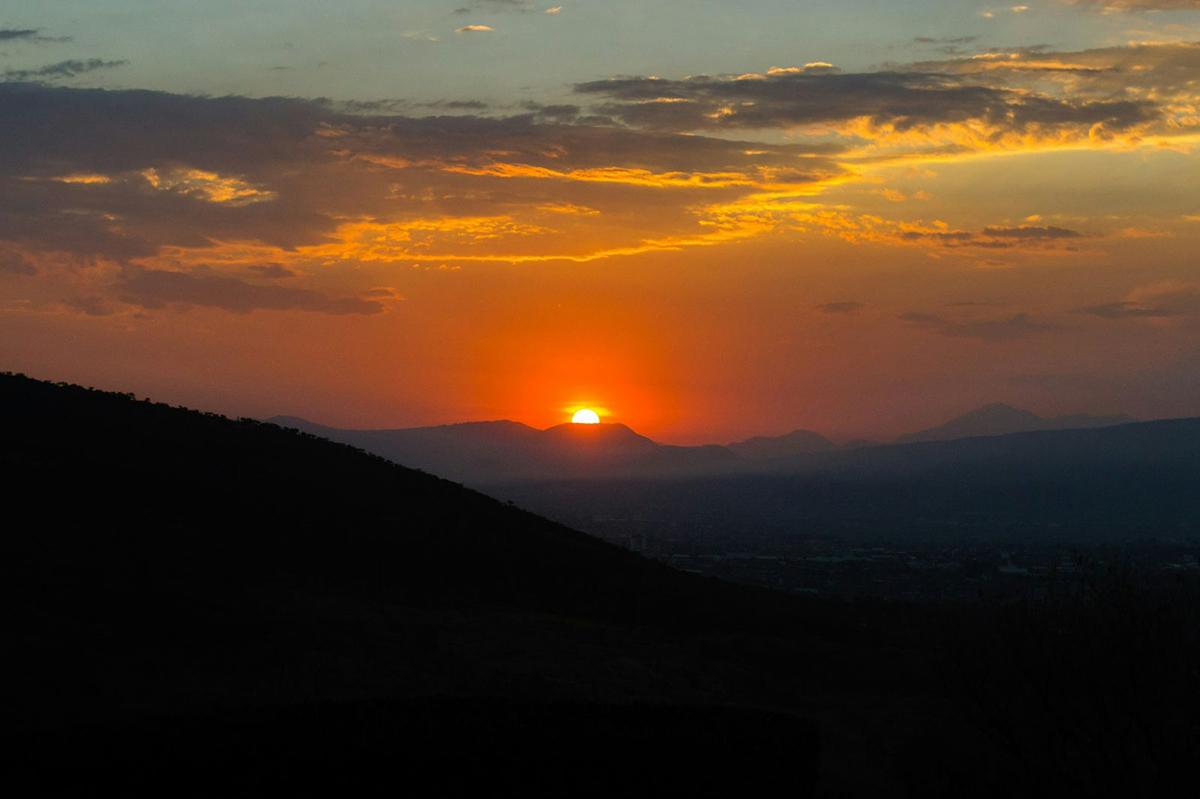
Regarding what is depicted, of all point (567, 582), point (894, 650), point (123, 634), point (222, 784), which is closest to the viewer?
point (222, 784)

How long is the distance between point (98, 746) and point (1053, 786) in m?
17.8

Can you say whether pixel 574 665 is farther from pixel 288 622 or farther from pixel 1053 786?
pixel 1053 786

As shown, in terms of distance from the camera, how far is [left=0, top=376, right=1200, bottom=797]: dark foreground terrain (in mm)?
21562

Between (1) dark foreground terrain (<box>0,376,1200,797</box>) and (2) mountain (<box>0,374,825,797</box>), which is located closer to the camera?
(2) mountain (<box>0,374,825,797</box>)

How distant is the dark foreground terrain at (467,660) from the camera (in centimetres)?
2156

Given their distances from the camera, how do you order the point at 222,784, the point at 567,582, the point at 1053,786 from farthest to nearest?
the point at 567,582 → the point at 1053,786 → the point at 222,784

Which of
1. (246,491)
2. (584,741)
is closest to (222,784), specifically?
(584,741)

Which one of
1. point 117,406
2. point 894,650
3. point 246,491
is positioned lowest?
point 894,650

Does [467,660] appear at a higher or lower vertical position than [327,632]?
lower

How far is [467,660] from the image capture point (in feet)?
116

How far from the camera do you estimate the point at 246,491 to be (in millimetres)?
55156

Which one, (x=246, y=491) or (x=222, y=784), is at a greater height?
(x=246, y=491)

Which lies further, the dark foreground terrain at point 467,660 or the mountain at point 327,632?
the dark foreground terrain at point 467,660

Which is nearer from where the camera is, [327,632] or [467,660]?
[467,660]
